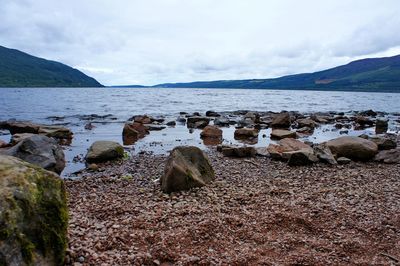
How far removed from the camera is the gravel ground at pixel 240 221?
268 inches

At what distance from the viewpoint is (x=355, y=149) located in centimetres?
1650

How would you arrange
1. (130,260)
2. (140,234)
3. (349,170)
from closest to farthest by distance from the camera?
(130,260) < (140,234) < (349,170)

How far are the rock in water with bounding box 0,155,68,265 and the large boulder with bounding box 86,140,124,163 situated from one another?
36.3 feet

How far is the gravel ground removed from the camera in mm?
6805

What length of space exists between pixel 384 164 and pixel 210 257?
12.2m

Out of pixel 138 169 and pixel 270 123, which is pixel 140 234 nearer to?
pixel 138 169

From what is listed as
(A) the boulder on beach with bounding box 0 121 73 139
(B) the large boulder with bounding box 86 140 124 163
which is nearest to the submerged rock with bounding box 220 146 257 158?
(B) the large boulder with bounding box 86 140 124 163

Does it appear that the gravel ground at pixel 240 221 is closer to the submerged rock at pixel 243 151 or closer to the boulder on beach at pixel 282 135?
the submerged rock at pixel 243 151

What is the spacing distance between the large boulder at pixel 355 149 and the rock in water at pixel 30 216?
553 inches

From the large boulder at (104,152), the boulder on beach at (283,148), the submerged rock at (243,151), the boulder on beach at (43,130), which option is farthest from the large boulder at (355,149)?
the boulder on beach at (43,130)

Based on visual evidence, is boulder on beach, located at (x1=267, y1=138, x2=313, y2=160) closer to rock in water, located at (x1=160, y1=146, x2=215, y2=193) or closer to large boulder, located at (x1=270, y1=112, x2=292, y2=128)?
rock in water, located at (x1=160, y1=146, x2=215, y2=193)

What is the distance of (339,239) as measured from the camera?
767 cm

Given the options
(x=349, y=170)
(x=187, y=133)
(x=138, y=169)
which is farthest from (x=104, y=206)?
(x=187, y=133)

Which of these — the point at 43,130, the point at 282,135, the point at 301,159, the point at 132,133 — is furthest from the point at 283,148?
the point at 43,130
